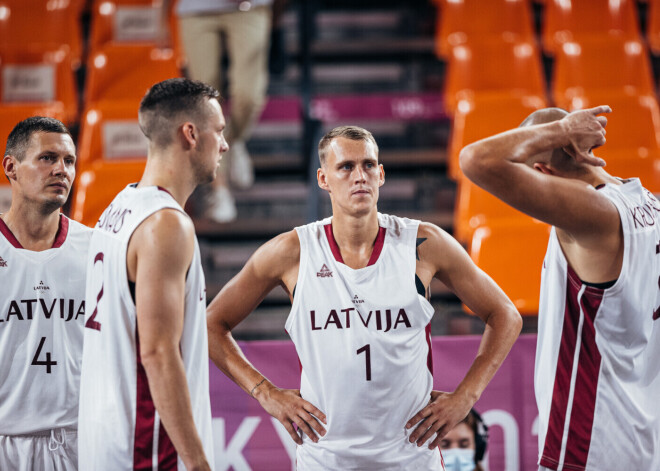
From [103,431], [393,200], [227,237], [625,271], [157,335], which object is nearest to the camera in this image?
[157,335]

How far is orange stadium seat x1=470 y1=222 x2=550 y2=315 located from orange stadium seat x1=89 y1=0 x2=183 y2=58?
397 cm

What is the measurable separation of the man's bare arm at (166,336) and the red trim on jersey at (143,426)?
122 mm

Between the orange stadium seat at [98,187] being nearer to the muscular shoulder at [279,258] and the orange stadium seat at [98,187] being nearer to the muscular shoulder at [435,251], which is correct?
the muscular shoulder at [279,258]

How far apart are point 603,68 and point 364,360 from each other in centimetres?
512

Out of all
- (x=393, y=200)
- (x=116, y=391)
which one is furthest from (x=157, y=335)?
(x=393, y=200)

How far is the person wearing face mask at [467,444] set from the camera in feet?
12.7

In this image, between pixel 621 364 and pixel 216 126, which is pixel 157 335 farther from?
pixel 621 364

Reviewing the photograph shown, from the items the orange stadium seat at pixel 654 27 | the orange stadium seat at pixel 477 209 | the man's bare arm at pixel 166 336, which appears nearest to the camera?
the man's bare arm at pixel 166 336

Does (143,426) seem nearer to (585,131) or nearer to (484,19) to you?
(585,131)

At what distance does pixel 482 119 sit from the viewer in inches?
246

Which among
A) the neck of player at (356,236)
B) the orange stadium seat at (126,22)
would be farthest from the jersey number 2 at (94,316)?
the orange stadium seat at (126,22)

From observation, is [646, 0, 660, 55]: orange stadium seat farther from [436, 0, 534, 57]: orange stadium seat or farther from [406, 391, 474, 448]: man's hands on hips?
[406, 391, 474, 448]: man's hands on hips

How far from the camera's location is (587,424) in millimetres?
2746

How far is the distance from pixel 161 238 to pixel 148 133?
1.46 feet
